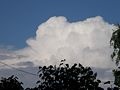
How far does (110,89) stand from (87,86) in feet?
72.7

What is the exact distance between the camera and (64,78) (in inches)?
2559

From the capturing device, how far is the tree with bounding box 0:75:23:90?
60.9m

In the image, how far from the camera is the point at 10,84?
203 ft

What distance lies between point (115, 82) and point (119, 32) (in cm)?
526

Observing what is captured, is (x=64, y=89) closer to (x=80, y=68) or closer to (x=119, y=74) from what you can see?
(x=80, y=68)

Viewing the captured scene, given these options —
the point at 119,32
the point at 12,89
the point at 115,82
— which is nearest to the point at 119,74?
the point at 115,82

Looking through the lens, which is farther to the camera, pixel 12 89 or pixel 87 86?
pixel 87 86

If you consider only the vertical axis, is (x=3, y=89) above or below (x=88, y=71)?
below

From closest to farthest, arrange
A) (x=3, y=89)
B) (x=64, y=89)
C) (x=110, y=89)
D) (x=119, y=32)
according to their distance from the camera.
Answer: (x=119, y=32) → (x=3, y=89) → (x=64, y=89) → (x=110, y=89)

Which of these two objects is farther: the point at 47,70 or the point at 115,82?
the point at 47,70

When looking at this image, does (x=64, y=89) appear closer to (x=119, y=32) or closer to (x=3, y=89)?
(x=3, y=89)

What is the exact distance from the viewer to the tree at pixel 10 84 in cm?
6091

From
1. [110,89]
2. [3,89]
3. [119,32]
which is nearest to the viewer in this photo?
[119,32]

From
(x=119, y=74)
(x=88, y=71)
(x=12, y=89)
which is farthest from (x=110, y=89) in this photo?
(x=119, y=74)
